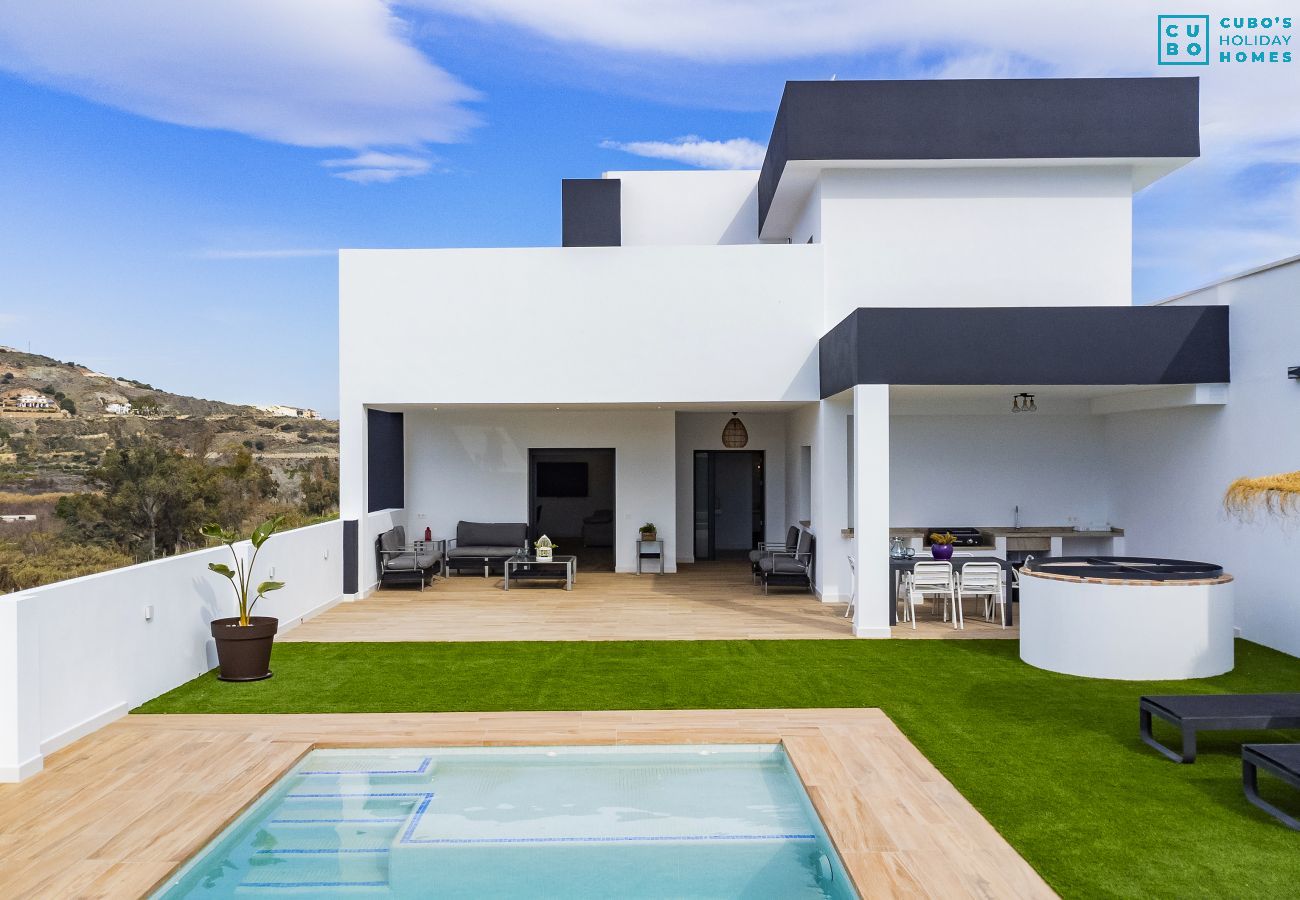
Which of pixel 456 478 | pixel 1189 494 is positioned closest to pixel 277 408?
pixel 456 478

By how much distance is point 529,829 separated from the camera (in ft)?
18.6

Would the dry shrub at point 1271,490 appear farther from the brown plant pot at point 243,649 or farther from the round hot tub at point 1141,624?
the brown plant pot at point 243,649

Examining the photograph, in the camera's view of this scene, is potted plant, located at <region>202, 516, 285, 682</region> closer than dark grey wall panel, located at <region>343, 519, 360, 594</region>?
Yes

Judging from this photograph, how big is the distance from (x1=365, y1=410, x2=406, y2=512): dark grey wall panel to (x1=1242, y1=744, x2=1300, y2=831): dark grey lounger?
11.4m

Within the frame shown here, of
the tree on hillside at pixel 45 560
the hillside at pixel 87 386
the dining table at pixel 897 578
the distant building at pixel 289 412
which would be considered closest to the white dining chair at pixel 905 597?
the dining table at pixel 897 578

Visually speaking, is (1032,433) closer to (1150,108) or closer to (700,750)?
(1150,108)

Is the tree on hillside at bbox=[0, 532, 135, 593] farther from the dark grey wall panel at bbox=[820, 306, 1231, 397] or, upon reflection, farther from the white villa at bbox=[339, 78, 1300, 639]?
the dark grey wall panel at bbox=[820, 306, 1231, 397]

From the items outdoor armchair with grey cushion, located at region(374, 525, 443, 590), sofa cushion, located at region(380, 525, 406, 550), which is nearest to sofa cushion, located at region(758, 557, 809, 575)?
outdoor armchair with grey cushion, located at region(374, 525, 443, 590)

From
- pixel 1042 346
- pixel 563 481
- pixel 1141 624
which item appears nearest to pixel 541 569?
pixel 563 481

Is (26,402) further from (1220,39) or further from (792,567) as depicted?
(1220,39)

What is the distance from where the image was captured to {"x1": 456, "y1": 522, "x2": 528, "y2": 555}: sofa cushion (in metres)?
15.9

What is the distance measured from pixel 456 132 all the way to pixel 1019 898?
111 ft

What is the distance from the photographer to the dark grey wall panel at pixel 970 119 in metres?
12.4

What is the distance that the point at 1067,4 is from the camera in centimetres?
1609
